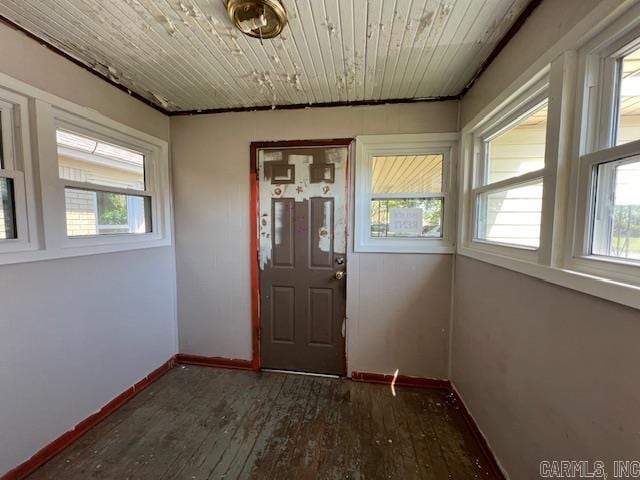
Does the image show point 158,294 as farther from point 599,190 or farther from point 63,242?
point 599,190

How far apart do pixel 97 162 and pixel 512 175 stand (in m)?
2.64

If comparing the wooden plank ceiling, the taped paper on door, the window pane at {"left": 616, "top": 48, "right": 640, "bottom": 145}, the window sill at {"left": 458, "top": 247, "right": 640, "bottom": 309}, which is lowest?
the window sill at {"left": 458, "top": 247, "right": 640, "bottom": 309}

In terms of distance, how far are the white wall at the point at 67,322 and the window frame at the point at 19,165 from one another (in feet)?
0.42

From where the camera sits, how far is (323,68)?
1.67m

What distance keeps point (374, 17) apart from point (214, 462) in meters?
2.46

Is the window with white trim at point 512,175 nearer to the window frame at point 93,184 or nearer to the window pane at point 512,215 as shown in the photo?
the window pane at point 512,215

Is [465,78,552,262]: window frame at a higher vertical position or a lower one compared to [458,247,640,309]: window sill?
higher

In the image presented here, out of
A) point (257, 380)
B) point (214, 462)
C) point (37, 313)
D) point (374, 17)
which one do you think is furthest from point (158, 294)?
point (374, 17)

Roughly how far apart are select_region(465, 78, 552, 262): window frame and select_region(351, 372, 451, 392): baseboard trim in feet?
3.85

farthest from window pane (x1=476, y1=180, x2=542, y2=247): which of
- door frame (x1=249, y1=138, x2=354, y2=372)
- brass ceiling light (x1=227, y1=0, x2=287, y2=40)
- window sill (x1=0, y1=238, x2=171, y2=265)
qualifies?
window sill (x1=0, y1=238, x2=171, y2=265)

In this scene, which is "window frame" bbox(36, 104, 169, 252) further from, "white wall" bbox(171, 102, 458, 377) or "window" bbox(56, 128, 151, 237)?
"white wall" bbox(171, 102, 458, 377)

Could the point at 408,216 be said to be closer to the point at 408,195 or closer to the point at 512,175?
the point at 408,195

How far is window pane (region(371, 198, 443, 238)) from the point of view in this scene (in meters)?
2.17

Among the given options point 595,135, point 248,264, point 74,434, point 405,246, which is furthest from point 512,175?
point 74,434
